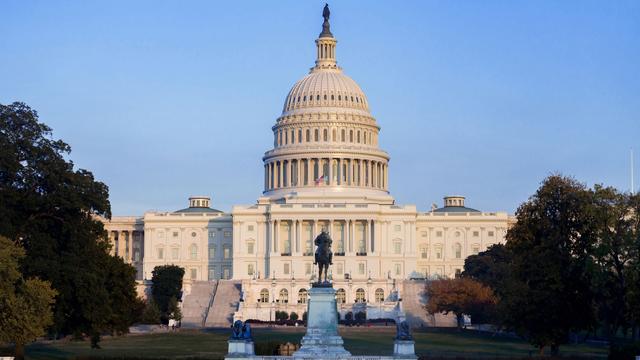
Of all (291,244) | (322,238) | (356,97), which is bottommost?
(322,238)

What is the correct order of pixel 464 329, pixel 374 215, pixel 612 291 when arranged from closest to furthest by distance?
pixel 612 291 → pixel 464 329 → pixel 374 215

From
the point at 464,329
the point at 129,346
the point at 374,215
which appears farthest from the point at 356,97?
the point at 129,346

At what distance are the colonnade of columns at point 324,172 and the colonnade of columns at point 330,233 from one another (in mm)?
9419

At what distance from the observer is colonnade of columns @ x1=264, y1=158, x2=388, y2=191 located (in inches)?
6880

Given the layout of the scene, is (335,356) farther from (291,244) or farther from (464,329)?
(291,244)

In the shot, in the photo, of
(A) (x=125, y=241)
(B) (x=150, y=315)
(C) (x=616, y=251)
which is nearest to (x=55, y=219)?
(C) (x=616, y=251)

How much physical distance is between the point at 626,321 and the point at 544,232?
600cm

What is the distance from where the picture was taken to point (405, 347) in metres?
55.9

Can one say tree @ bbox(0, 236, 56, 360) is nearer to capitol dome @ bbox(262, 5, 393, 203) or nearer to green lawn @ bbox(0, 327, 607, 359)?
green lawn @ bbox(0, 327, 607, 359)

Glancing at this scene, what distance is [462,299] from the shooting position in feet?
380

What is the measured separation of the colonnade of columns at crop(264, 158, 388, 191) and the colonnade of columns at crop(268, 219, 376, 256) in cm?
942

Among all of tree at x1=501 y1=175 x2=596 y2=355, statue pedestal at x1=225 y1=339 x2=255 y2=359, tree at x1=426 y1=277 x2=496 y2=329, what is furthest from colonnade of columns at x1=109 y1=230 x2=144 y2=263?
statue pedestal at x1=225 y1=339 x2=255 y2=359

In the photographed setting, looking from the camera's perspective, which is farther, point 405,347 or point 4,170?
point 4,170

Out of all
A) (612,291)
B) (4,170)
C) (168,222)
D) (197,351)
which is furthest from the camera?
(168,222)
